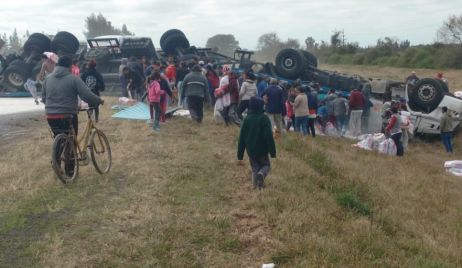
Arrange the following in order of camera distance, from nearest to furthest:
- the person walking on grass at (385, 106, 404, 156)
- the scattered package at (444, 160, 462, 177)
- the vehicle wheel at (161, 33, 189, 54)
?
the scattered package at (444, 160, 462, 177)
the person walking on grass at (385, 106, 404, 156)
the vehicle wheel at (161, 33, 189, 54)

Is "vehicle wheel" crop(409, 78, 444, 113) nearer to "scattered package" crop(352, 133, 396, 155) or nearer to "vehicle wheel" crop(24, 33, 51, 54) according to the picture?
"scattered package" crop(352, 133, 396, 155)

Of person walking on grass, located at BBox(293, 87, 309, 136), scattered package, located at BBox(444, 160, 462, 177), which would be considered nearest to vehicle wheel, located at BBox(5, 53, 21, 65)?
person walking on grass, located at BBox(293, 87, 309, 136)

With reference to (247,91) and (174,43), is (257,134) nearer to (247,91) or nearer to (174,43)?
(247,91)

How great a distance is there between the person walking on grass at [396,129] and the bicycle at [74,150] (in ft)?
25.6

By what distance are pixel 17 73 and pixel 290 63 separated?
1090 cm

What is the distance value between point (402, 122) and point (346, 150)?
1851 mm

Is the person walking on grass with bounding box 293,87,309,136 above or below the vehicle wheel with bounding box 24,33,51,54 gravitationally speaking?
below

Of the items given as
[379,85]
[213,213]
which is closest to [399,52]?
[379,85]

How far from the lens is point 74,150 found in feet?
22.2

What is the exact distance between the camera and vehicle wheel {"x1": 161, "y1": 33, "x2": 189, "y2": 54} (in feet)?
63.0

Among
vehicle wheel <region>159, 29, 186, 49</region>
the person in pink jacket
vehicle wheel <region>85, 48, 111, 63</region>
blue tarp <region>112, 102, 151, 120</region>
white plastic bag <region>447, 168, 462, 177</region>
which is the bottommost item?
white plastic bag <region>447, 168, 462, 177</region>

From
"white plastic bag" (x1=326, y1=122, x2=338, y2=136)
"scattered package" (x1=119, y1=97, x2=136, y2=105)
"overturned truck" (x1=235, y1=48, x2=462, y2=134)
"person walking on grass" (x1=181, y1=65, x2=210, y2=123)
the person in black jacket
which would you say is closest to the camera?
the person in black jacket

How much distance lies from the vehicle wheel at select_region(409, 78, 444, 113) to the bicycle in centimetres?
1078

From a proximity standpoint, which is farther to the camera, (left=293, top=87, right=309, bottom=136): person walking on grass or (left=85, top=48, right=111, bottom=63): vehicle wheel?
(left=85, top=48, right=111, bottom=63): vehicle wheel
